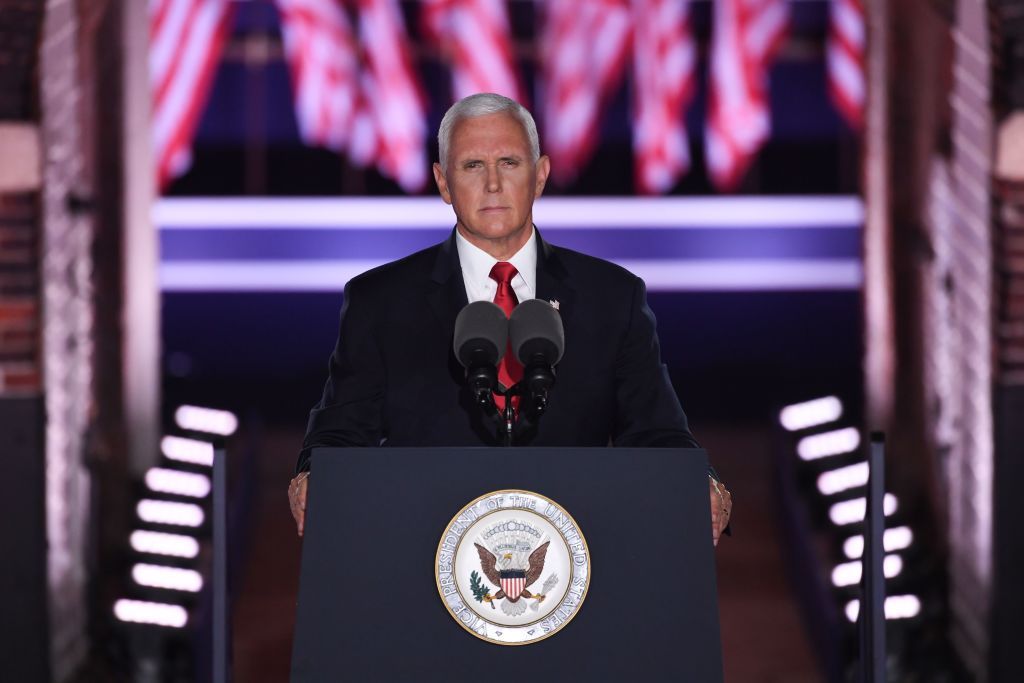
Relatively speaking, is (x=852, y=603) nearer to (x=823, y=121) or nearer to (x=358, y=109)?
(x=358, y=109)

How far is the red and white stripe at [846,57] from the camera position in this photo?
28.6 ft

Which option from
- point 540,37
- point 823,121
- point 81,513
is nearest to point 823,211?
point 823,121

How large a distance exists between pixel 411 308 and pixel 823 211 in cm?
774

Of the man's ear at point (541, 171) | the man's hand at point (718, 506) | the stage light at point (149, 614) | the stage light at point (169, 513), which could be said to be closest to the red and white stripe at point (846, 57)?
Result: the stage light at point (169, 513)

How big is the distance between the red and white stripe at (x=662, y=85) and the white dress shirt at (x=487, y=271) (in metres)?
6.49

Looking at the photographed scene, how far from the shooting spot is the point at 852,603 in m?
5.54

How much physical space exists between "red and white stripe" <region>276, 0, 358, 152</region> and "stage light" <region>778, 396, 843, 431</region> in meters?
3.56

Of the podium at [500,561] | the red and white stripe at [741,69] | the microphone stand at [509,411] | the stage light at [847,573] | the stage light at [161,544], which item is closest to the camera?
the podium at [500,561]

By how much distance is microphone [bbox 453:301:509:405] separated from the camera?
2.01 metres

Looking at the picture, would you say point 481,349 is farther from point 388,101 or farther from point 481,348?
point 388,101

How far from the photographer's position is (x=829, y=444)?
668cm

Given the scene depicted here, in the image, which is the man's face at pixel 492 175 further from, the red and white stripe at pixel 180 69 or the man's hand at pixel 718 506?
the red and white stripe at pixel 180 69

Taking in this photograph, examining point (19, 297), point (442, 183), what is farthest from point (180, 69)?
point (442, 183)

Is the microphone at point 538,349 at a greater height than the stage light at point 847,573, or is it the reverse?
the microphone at point 538,349
